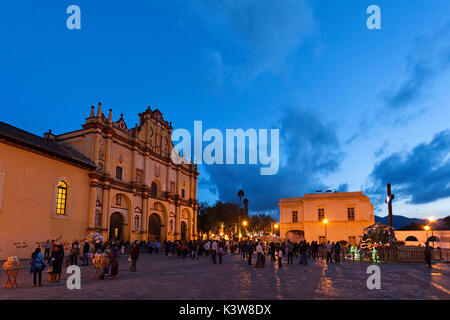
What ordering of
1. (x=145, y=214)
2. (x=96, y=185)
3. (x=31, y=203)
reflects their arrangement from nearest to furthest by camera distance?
(x=31, y=203)
(x=96, y=185)
(x=145, y=214)

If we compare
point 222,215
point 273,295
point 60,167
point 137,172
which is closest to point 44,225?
point 60,167

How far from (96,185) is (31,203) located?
739 centimetres

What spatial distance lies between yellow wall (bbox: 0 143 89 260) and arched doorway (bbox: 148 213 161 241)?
41.7ft

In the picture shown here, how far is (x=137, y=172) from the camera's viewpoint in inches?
1491

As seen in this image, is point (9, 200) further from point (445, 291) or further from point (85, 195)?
point (445, 291)

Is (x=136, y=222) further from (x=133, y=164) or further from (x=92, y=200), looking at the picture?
(x=92, y=200)

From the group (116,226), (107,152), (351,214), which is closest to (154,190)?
(116,226)

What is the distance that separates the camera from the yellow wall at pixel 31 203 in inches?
838

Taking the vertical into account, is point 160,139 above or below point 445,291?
above

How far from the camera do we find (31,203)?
23.1 m

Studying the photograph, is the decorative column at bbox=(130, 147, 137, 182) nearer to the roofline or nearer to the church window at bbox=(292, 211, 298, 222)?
the roofline

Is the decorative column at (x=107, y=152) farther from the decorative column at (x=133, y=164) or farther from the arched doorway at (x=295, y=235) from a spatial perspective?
the arched doorway at (x=295, y=235)

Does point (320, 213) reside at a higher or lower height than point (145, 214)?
higher

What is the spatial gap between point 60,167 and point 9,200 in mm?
5279
